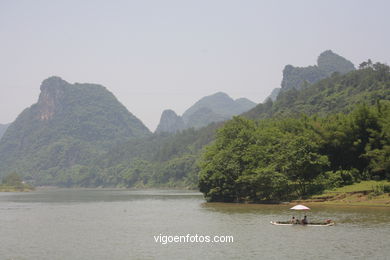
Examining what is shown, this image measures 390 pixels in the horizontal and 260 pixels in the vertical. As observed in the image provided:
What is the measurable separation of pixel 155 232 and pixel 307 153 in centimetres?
4332

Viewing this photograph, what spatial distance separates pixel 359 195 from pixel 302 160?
12221 millimetres

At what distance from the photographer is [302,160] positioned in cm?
8750

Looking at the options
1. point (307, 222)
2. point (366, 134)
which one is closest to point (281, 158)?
point (366, 134)

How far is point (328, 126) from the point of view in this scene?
96938mm

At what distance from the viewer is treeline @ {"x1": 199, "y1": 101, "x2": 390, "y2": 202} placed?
8731 centimetres

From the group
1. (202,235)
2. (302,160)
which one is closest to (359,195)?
(302,160)

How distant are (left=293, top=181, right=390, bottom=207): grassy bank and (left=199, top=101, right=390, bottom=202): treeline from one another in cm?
275

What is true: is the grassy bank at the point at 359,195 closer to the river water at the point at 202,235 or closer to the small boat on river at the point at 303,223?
the river water at the point at 202,235

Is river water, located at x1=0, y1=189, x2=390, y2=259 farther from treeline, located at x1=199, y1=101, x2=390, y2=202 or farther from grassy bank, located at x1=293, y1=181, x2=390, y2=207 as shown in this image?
treeline, located at x1=199, y1=101, x2=390, y2=202

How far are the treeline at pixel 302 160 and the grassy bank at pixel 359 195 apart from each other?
2747mm

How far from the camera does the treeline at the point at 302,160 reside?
286 ft

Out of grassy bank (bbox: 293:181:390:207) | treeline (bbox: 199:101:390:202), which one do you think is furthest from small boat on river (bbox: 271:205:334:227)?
treeline (bbox: 199:101:390:202)

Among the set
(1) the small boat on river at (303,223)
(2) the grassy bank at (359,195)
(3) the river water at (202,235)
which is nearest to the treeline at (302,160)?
(2) the grassy bank at (359,195)

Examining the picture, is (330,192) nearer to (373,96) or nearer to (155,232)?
(155,232)
